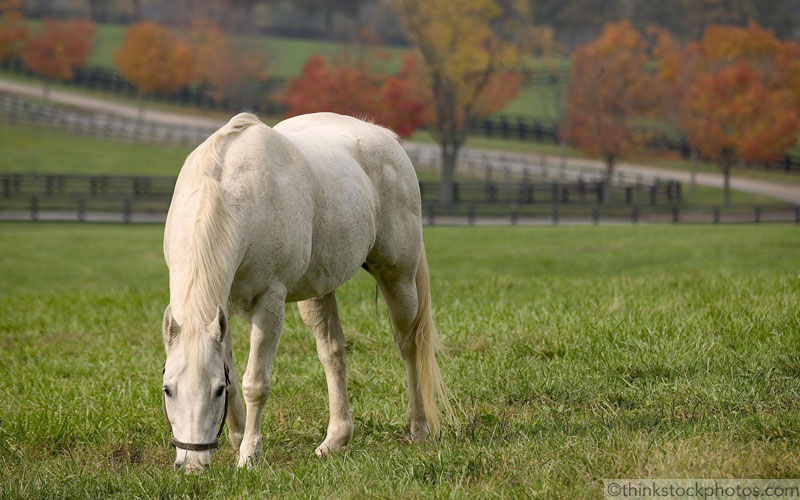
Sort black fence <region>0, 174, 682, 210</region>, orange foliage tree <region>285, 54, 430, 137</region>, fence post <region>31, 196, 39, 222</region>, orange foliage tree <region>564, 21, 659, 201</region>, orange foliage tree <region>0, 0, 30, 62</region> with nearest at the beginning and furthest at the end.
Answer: fence post <region>31, 196, 39, 222</region>, black fence <region>0, 174, 682, 210</region>, orange foliage tree <region>285, 54, 430, 137</region>, orange foliage tree <region>564, 21, 659, 201</region>, orange foliage tree <region>0, 0, 30, 62</region>

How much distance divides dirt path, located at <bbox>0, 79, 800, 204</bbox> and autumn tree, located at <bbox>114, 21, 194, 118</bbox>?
3303mm

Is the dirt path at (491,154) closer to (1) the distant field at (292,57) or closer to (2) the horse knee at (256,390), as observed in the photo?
(1) the distant field at (292,57)

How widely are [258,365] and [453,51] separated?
1371 inches

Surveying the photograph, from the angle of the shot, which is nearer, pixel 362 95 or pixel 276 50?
pixel 362 95

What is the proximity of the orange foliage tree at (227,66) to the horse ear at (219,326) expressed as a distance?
54.4 metres

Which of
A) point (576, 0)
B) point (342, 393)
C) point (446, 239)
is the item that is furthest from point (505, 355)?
point (576, 0)

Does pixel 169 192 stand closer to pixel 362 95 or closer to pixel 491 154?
pixel 362 95

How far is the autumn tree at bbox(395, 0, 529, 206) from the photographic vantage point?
37625 mm

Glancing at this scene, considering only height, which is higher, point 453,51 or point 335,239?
point 453,51

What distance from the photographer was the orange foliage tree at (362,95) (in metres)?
40.1

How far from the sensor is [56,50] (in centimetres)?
5703

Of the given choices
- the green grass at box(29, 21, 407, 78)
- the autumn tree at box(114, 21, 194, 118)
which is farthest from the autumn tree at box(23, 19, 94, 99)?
the green grass at box(29, 21, 407, 78)

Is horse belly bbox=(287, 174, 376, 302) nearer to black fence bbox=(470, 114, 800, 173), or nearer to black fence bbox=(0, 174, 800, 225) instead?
black fence bbox=(0, 174, 800, 225)

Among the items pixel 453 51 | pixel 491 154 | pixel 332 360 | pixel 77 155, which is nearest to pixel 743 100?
pixel 453 51
